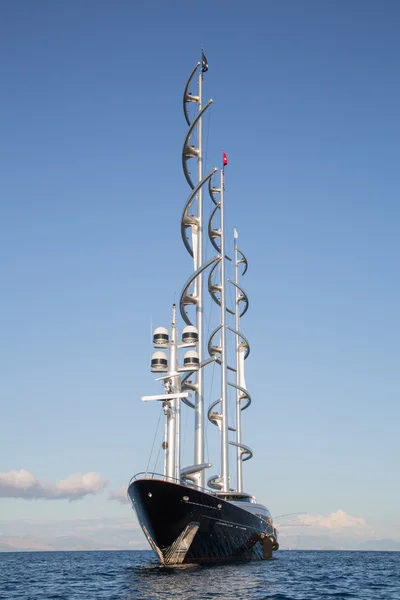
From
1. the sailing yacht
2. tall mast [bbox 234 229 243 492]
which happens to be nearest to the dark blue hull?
the sailing yacht

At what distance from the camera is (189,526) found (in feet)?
117

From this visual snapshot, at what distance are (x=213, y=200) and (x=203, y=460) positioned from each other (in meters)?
30.8

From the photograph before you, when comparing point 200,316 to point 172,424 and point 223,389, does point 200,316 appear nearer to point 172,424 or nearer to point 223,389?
point 223,389

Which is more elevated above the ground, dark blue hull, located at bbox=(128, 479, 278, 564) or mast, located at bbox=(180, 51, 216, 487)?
mast, located at bbox=(180, 51, 216, 487)

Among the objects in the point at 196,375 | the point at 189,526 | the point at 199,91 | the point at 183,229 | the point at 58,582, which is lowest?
the point at 58,582

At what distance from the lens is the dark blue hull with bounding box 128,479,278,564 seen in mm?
34875

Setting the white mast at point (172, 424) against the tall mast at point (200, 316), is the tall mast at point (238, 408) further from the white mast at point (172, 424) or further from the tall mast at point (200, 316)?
the white mast at point (172, 424)

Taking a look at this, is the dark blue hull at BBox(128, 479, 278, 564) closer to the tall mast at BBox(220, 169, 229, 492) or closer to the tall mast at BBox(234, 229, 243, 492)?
the tall mast at BBox(220, 169, 229, 492)

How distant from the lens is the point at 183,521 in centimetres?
3525

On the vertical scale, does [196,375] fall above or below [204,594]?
above

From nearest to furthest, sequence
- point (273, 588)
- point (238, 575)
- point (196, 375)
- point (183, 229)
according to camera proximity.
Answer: point (273, 588) < point (238, 575) < point (196, 375) < point (183, 229)

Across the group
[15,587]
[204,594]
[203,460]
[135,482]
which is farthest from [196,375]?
[204,594]

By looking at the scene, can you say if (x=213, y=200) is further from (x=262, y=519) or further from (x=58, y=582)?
(x=58, y=582)

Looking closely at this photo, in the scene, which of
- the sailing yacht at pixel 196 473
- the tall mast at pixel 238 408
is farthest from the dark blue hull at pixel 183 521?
the tall mast at pixel 238 408
